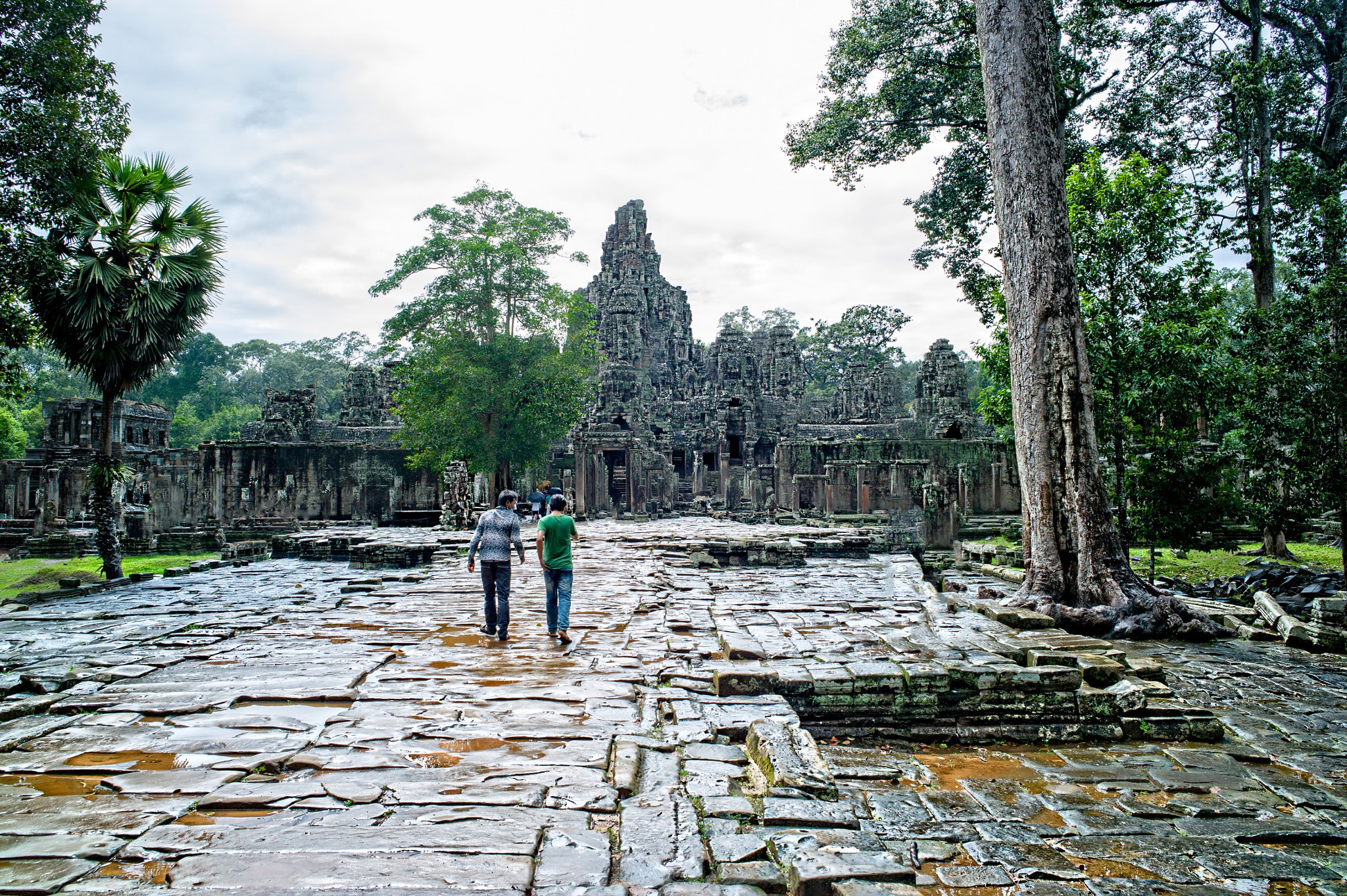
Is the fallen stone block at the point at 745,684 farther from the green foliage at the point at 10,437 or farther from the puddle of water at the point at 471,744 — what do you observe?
the green foliage at the point at 10,437

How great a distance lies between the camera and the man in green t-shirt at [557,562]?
6254 millimetres

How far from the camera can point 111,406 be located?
10711mm

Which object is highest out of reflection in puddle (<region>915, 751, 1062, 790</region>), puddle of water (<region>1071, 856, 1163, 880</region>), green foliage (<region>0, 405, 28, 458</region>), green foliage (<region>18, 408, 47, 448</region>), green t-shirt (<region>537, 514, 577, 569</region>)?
green foliage (<region>18, 408, 47, 448</region>)

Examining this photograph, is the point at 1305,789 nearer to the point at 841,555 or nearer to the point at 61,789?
the point at 61,789

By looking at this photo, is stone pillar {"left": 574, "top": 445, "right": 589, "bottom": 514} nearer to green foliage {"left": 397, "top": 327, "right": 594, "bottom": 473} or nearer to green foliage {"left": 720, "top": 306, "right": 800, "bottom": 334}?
green foliage {"left": 397, "top": 327, "right": 594, "bottom": 473}

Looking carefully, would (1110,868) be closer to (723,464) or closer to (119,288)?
(119,288)

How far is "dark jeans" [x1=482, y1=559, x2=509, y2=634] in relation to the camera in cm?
633

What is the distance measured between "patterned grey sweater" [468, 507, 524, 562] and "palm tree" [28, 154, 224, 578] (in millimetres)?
7380

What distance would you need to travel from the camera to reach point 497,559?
6320 millimetres

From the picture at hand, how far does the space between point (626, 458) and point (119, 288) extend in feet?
54.5

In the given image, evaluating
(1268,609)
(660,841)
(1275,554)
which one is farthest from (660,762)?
(1275,554)

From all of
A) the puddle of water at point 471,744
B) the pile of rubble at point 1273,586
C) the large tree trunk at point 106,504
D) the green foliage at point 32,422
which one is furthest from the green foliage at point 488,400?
the green foliage at point 32,422

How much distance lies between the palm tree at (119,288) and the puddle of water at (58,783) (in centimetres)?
856

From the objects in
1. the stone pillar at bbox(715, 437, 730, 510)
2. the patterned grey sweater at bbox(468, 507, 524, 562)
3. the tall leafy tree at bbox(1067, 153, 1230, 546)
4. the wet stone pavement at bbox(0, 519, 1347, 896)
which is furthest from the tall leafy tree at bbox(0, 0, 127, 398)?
the stone pillar at bbox(715, 437, 730, 510)
